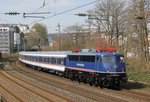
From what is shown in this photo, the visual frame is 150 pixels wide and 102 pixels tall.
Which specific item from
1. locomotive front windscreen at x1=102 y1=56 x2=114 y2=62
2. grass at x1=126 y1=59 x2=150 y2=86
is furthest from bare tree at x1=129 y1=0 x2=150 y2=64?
locomotive front windscreen at x1=102 y1=56 x2=114 y2=62

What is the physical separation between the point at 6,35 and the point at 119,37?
3559 inches

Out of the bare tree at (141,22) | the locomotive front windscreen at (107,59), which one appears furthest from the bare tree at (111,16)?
the locomotive front windscreen at (107,59)

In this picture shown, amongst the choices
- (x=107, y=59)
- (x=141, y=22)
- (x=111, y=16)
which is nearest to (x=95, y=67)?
(x=107, y=59)

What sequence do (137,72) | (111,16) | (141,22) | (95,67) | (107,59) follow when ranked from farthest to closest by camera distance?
(111,16)
(141,22)
(137,72)
(95,67)
(107,59)

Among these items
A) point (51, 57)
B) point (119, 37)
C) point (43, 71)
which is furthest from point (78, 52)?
point (119, 37)

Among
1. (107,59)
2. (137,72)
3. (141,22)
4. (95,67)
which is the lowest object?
(137,72)

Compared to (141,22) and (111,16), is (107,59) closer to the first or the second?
(141,22)

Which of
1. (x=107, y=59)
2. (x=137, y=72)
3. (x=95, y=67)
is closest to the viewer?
(x=107, y=59)

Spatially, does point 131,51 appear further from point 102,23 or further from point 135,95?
point 135,95

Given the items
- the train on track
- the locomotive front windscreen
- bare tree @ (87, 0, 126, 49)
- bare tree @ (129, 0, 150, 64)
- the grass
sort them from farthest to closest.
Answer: bare tree @ (87, 0, 126, 49)
bare tree @ (129, 0, 150, 64)
the grass
the locomotive front windscreen
the train on track

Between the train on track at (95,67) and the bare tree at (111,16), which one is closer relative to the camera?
the train on track at (95,67)

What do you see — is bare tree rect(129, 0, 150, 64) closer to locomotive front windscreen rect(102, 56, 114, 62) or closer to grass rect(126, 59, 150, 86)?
grass rect(126, 59, 150, 86)

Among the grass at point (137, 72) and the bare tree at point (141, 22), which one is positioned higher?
the bare tree at point (141, 22)

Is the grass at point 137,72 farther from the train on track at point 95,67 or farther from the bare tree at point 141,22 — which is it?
the train on track at point 95,67
